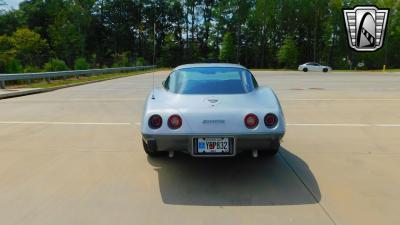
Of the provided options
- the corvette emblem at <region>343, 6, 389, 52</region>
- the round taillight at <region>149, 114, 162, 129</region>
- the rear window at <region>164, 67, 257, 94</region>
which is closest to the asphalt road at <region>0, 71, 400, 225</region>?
the round taillight at <region>149, 114, 162, 129</region>

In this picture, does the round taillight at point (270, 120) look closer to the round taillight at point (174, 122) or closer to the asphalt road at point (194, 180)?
the asphalt road at point (194, 180)

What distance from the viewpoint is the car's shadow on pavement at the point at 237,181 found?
4.25 metres

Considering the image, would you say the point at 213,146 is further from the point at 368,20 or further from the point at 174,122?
the point at 368,20

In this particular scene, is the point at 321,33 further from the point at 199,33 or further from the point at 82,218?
the point at 82,218

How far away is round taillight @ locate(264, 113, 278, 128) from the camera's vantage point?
15.3 ft

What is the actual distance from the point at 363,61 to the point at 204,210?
7496 centimetres

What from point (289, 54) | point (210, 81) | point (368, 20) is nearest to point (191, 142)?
point (210, 81)

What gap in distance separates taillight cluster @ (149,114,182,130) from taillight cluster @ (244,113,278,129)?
0.78 m

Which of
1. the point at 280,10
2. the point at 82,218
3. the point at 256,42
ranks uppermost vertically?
the point at 280,10

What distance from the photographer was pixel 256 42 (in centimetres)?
7488

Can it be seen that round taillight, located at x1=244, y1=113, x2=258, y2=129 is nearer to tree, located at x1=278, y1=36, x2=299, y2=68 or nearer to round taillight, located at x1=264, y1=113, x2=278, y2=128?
round taillight, located at x1=264, y1=113, x2=278, y2=128

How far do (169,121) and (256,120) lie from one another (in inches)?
39.9

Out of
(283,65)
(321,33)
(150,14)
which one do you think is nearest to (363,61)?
(321,33)

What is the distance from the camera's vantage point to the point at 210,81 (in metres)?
5.63
